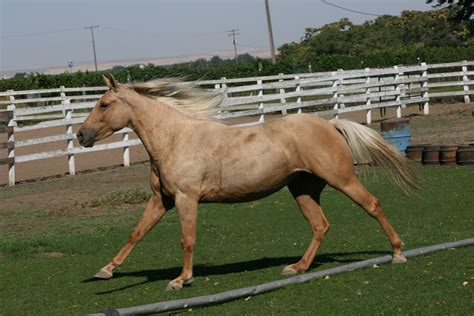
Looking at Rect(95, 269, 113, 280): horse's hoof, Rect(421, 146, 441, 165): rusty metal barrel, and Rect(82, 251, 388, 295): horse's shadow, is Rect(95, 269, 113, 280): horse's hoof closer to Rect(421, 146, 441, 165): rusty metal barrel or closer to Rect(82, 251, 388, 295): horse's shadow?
Rect(82, 251, 388, 295): horse's shadow

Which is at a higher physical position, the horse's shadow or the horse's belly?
the horse's belly

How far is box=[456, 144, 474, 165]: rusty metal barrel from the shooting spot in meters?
19.7

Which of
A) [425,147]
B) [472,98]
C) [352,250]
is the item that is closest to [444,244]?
[352,250]

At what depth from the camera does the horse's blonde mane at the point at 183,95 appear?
34.3ft

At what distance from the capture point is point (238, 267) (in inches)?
426

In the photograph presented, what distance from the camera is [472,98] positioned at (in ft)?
133

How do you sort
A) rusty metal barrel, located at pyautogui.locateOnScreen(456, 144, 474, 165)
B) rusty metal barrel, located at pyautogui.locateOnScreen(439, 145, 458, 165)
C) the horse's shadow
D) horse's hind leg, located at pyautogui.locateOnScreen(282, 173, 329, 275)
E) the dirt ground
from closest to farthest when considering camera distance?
horse's hind leg, located at pyautogui.locateOnScreen(282, 173, 329, 275)
the horse's shadow
rusty metal barrel, located at pyautogui.locateOnScreen(456, 144, 474, 165)
rusty metal barrel, located at pyautogui.locateOnScreen(439, 145, 458, 165)
the dirt ground

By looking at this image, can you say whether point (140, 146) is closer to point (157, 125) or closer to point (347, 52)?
point (157, 125)

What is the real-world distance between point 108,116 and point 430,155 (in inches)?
464

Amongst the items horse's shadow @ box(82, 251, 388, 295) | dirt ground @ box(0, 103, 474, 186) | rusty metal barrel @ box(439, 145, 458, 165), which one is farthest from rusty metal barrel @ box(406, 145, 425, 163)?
horse's shadow @ box(82, 251, 388, 295)

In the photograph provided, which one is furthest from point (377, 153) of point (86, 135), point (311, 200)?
point (86, 135)

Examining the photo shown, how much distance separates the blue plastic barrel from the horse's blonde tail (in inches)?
424

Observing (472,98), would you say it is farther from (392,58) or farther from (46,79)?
(46,79)

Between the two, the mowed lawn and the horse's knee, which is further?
the horse's knee
